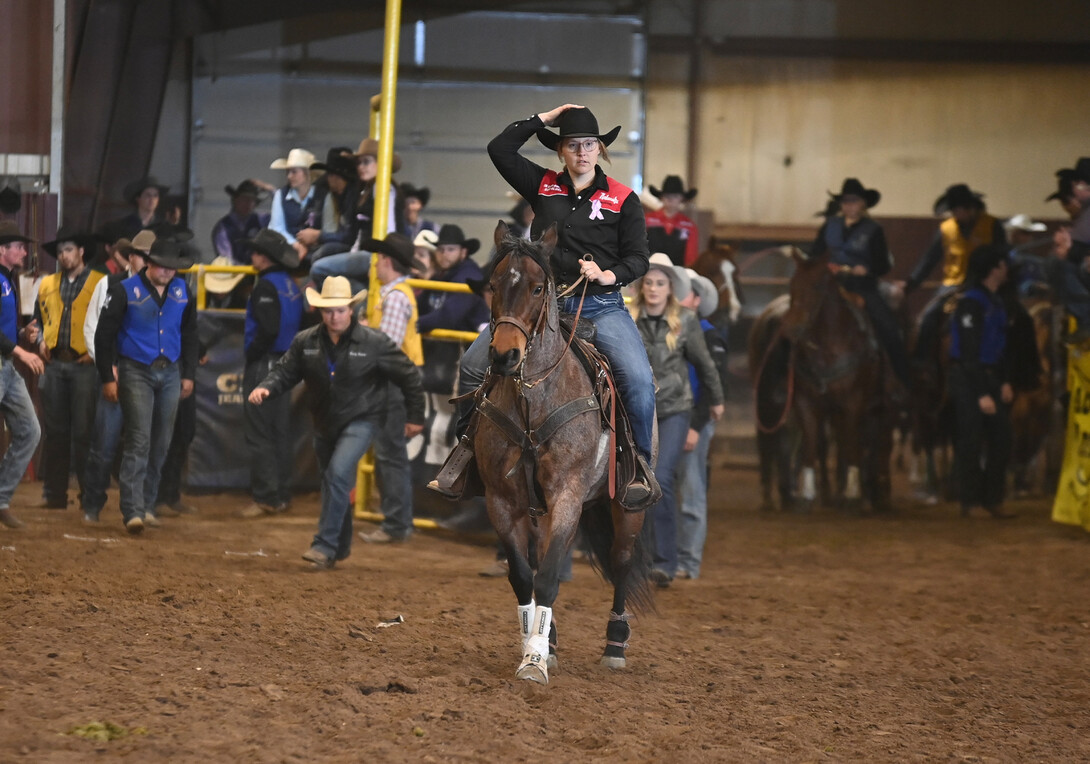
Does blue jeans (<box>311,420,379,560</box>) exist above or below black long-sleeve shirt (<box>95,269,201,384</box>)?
below

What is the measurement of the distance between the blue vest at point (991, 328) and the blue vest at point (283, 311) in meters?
6.29

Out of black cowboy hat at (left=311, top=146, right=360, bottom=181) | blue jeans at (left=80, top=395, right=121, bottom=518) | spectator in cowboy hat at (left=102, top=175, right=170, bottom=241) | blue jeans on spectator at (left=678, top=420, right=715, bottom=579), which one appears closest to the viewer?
blue jeans on spectator at (left=678, top=420, right=715, bottom=579)

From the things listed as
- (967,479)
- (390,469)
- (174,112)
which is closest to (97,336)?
(390,469)

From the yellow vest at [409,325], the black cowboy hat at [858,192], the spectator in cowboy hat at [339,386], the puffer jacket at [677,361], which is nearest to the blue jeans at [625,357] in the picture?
the puffer jacket at [677,361]

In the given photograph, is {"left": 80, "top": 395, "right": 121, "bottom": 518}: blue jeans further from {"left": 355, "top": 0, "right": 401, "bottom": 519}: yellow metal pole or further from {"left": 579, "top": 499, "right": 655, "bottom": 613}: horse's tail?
{"left": 579, "top": 499, "right": 655, "bottom": 613}: horse's tail

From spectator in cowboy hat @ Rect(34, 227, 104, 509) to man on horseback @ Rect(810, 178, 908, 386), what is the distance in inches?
284

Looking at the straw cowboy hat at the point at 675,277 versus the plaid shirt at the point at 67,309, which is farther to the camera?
the plaid shirt at the point at 67,309

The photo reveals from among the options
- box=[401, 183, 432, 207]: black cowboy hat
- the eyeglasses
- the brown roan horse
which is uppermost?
box=[401, 183, 432, 207]: black cowboy hat

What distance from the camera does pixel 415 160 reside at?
55.0 ft

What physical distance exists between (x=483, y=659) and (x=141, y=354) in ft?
14.9

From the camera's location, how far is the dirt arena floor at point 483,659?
4.91 m

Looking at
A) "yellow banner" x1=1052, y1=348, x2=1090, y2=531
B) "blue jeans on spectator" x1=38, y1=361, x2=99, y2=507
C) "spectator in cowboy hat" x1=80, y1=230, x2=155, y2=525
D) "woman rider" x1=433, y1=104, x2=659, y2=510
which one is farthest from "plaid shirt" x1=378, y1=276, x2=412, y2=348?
"yellow banner" x1=1052, y1=348, x2=1090, y2=531

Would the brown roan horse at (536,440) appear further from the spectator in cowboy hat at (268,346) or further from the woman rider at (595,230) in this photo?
the spectator in cowboy hat at (268,346)

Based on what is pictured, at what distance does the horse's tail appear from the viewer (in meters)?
6.61
